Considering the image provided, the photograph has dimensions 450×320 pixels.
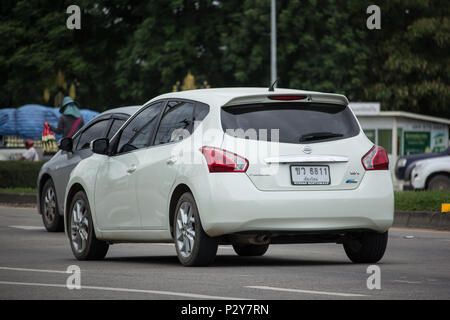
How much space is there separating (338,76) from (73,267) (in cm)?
3588

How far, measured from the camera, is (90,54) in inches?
2067

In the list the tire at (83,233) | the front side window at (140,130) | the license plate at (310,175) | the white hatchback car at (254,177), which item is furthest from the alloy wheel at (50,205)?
the license plate at (310,175)

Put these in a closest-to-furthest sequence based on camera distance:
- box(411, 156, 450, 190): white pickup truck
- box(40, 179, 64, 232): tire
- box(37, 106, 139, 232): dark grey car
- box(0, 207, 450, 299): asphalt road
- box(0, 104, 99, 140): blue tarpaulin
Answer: box(0, 207, 450, 299): asphalt road, box(37, 106, 139, 232): dark grey car, box(40, 179, 64, 232): tire, box(411, 156, 450, 190): white pickup truck, box(0, 104, 99, 140): blue tarpaulin

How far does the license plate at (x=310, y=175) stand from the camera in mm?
9922

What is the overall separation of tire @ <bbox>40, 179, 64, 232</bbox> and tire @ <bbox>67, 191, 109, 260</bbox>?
449cm

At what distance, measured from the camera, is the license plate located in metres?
9.92

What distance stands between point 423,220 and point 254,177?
8521 millimetres

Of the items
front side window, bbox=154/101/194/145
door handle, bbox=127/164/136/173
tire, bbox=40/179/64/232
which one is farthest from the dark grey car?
front side window, bbox=154/101/194/145

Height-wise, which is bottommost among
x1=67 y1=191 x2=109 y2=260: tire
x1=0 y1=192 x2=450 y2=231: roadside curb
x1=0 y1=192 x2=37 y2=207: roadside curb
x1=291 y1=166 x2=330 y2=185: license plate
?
x1=0 y1=192 x2=37 y2=207: roadside curb

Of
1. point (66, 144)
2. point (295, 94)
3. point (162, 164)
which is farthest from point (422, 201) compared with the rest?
point (162, 164)

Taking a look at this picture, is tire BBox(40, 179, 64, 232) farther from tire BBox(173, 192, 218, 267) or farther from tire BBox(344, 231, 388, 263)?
tire BBox(344, 231, 388, 263)

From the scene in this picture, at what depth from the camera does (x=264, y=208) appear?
983cm
